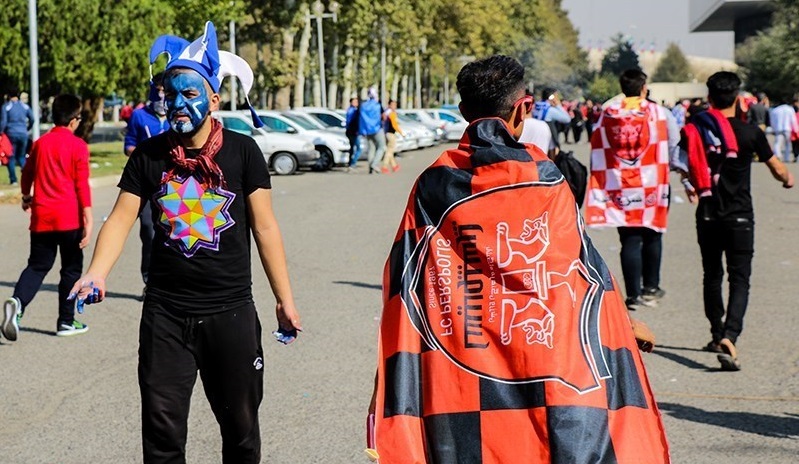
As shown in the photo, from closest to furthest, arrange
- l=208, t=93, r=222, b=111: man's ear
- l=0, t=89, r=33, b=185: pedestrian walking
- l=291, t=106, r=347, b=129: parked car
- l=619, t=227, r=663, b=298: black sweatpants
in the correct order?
l=208, t=93, r=222, b=111: man's ear → l=619, t=227, r=663, b=298: black sweatpants → l=0, t=89, r=33, b=185: pedestrian walking → l=291, t=106, r=347, b=129: parked car

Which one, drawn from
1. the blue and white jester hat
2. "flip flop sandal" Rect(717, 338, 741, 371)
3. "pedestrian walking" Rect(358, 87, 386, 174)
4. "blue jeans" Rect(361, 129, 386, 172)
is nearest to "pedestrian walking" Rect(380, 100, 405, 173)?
"pedestrian walking" Rect(358, 87, 386, 174)

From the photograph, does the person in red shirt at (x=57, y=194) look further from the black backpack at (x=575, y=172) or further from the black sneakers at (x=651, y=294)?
the black sneakers at (x=651, y=294)

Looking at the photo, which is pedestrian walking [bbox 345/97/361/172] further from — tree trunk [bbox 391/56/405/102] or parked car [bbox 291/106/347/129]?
tree trunk [bbox 391/56/405/102]

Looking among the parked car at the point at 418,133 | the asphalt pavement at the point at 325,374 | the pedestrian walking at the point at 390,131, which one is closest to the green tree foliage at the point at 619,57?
the parked car at the point at 418,133

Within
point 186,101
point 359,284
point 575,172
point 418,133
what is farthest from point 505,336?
point 418,133

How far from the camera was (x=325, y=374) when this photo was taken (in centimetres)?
795

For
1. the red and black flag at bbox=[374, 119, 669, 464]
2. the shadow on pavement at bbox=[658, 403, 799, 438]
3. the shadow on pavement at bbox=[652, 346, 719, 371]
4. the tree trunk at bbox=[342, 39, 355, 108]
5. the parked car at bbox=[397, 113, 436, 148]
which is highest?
the tree trunk at bbox=[342, 39, 355, 108]

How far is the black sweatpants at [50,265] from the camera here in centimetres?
912

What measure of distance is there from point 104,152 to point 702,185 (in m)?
32.1

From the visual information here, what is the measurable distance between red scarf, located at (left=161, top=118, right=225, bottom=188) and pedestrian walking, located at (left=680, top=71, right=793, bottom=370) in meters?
4.24

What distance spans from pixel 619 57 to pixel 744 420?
610 ft

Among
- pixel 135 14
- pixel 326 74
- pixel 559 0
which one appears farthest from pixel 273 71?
pixel 559 0

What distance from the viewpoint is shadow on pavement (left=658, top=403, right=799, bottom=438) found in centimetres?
658

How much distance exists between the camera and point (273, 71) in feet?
166
